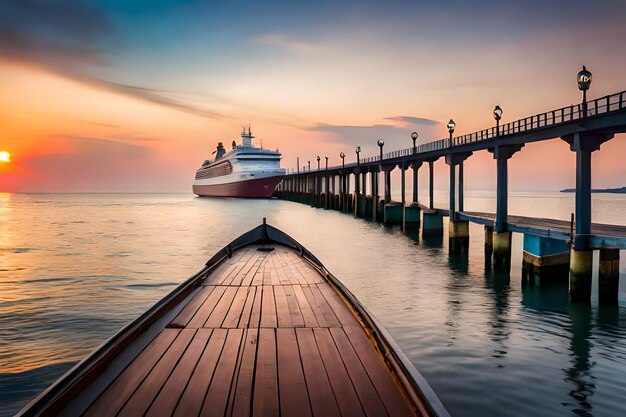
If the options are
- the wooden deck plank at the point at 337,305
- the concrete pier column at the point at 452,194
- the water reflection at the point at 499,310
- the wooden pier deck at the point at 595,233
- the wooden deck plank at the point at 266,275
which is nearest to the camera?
the wooden deck plank at the point at 337,305

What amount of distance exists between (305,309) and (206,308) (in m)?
1.69

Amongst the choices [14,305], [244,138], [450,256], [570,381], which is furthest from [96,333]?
[244,138]

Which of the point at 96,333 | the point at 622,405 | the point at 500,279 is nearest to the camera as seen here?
the point at 622,405

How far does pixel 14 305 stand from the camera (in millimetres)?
15773

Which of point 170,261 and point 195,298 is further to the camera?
point 170,261

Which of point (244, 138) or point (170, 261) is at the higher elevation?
point (244, 138)

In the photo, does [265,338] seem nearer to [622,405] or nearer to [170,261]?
[622,405]

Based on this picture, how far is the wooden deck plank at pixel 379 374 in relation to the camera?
402 cm

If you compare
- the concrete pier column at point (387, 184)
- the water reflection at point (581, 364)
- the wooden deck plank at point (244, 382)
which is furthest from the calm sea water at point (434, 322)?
the concrete pier column at point (387, 184)

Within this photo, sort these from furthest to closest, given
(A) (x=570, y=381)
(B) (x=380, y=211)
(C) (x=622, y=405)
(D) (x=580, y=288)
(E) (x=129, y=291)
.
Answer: (B) (x=380, y=211)
(E) (x=129, y=291)
(D) (x=580, y=288)
(A) (x=570, y=381)
(C) (x=622, y=405)

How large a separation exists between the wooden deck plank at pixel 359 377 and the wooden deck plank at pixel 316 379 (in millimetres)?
280

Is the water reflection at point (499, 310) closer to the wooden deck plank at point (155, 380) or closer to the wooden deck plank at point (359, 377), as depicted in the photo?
the wooden deck plank at point (359, 377)

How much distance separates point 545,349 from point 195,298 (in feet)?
28.0

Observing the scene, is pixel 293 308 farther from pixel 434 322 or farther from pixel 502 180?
pixel 502 180
